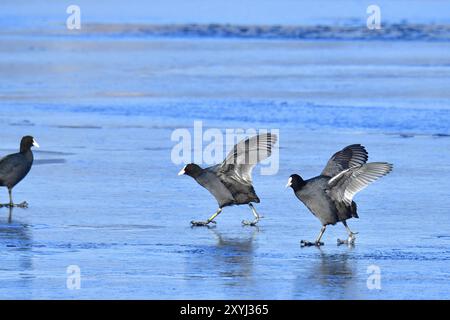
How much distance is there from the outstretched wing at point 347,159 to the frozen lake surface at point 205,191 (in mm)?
626

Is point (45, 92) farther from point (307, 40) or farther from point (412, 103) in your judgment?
point (307, 40)

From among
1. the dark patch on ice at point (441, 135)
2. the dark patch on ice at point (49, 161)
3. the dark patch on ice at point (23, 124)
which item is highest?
the dark patch on ice at point (441, 135)

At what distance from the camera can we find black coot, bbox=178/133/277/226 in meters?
12.1

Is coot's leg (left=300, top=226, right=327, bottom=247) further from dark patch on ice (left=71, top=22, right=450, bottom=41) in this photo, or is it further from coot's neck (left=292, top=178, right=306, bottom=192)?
dark patch on ice (left=71, top=22, right=450, bottom=41)

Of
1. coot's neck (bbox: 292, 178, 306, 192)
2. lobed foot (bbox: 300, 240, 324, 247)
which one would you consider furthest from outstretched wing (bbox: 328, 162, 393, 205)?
lobed foot (bbox: 300, 240, 324, 247)

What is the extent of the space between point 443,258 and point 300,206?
9.29ft

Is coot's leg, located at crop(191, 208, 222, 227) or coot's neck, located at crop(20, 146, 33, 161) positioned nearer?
coot's leg, located at crop(191, 208, 222, 227)

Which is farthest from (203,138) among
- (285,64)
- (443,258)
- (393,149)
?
(285,64)

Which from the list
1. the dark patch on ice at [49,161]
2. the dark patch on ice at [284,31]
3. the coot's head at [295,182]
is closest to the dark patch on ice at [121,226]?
the coot's head at [295,182]

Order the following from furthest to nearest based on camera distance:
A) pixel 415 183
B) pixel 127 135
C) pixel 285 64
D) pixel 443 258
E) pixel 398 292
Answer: pixel 285 64 → pixel 127 135 → pixel 415 183 → pixel 443 258 → pixel 398 292

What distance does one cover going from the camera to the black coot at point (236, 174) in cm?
1206

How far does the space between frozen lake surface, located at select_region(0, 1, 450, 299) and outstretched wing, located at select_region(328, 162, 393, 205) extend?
49 cm

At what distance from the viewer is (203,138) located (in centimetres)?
1750

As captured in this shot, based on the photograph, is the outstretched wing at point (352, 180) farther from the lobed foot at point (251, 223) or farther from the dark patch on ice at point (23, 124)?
the dark patch on ice at point (23, 124)
